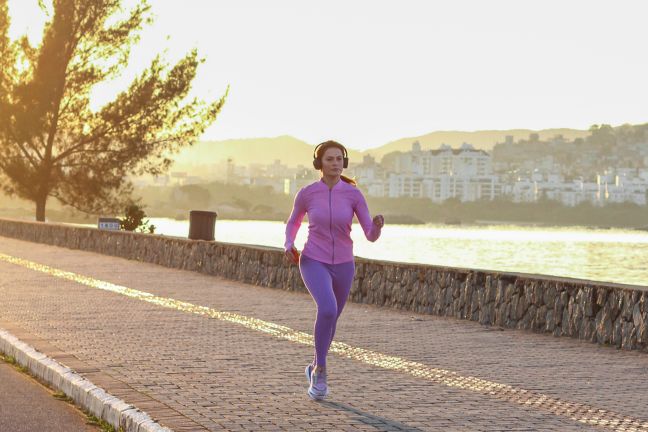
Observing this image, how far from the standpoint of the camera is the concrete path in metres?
8.20

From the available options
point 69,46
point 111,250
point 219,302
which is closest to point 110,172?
point 69,46

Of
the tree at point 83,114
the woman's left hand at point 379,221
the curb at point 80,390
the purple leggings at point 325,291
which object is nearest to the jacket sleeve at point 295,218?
the purple leggings at point 325,291

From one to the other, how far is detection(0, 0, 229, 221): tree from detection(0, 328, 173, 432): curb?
39202 millimetres

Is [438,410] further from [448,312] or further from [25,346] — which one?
[448,312]

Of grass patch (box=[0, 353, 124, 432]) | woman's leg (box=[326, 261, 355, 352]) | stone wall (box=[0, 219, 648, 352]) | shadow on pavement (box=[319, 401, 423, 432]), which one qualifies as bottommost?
grass patch (box=[0, 353, 124, 432])

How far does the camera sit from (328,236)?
905 centimetres

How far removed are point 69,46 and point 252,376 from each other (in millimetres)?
42292

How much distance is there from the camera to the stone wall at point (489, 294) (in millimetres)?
12859

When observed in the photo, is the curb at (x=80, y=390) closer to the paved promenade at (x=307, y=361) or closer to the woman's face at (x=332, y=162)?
the paved promenade at (x=307, y=361)

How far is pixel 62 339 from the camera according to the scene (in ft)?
39.4

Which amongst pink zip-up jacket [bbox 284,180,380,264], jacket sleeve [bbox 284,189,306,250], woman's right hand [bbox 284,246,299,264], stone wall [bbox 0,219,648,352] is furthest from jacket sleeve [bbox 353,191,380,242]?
stone wall [bbox 0,219,648,352]

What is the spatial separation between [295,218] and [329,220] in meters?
0.35

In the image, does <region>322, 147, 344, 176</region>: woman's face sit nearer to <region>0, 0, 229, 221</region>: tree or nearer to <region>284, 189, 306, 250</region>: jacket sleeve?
<region>284, 189, 306, 250</region>: jacket sleeve

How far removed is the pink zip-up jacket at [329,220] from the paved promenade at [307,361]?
3.23 ft
